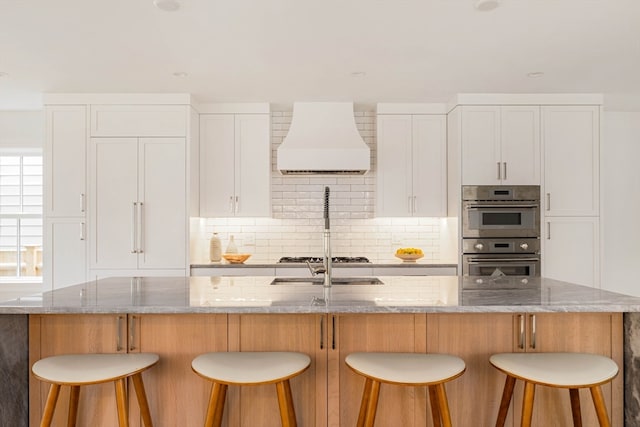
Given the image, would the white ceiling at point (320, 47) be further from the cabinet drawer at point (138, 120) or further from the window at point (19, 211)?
the window at point (19, 211)

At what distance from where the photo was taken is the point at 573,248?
4168 millimetres

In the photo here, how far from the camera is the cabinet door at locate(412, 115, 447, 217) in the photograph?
14.6 ft

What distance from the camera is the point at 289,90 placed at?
3994 millimetres

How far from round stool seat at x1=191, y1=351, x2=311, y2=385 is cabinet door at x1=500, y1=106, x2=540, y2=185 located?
3.08m

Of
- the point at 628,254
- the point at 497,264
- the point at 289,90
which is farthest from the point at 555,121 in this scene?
the point at 289,90

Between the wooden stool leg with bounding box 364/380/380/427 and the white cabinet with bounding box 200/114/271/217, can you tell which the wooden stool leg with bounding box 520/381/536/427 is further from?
the white cabinet with bounding box 200/114/271/217

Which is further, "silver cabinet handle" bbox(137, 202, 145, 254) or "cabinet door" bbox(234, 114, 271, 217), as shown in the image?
"cabinet door" bbox(234, 114, 271, 217)

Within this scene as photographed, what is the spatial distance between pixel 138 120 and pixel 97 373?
2906 mm

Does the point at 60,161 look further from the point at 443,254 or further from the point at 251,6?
the point at 443,254

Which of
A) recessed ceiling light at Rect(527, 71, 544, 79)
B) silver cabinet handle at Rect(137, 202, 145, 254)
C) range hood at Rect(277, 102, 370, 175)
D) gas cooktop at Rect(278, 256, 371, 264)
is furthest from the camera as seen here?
gas cooktop at Rect(278, 256, 371, 264)

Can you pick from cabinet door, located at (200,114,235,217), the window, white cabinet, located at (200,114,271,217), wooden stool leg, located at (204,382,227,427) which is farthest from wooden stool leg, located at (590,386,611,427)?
the window

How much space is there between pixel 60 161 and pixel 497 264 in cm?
418

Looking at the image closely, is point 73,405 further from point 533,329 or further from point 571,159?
point 571,159

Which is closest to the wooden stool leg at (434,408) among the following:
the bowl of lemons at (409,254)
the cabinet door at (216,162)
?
the bowl of lemons at (409,254)
